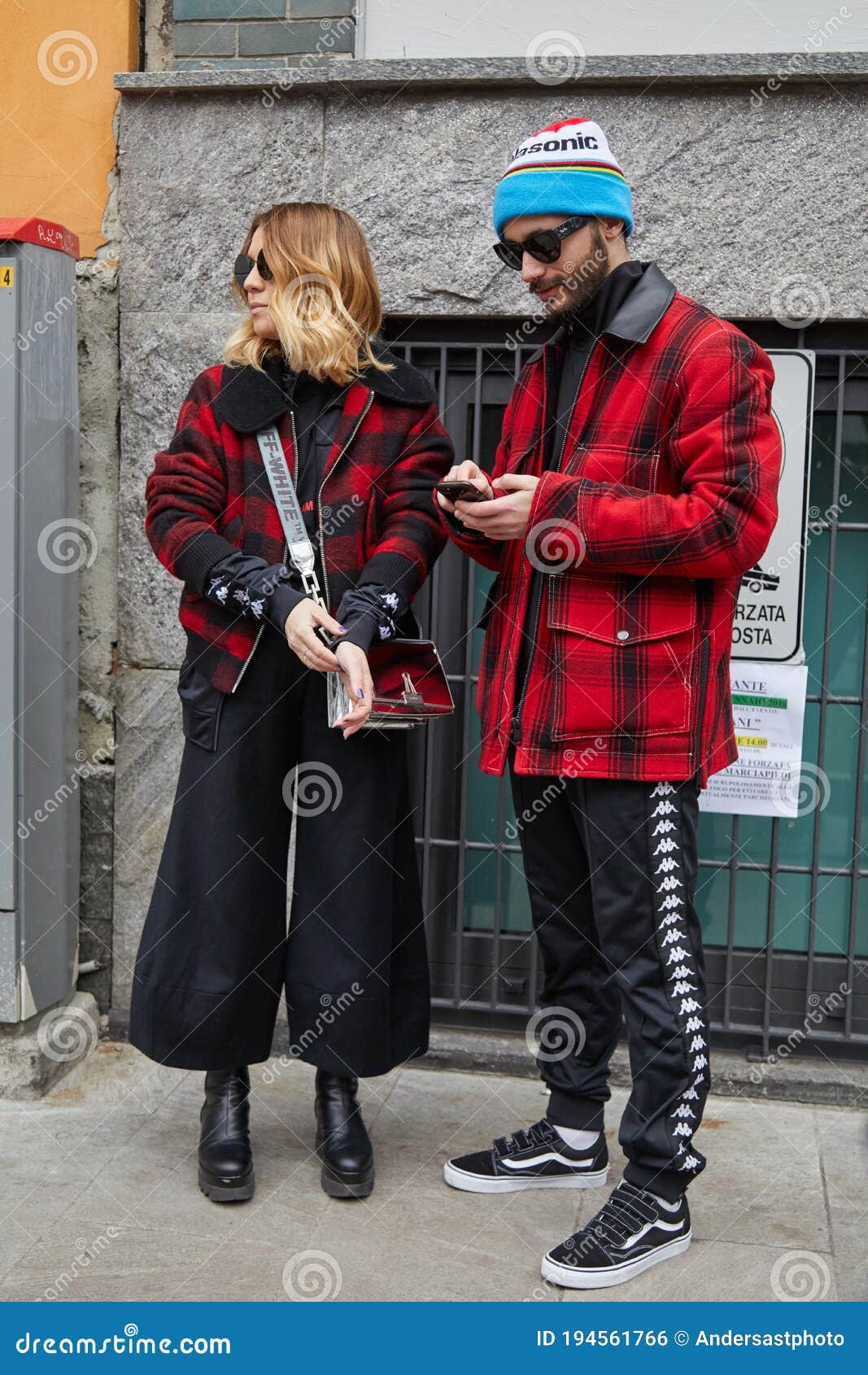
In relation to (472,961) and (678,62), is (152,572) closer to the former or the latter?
(472,961)

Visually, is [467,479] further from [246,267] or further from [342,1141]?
[342,1141]

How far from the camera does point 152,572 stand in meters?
3.86

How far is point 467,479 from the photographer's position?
2674 mm

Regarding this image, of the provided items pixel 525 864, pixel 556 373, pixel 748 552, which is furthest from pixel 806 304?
pixel 525 864

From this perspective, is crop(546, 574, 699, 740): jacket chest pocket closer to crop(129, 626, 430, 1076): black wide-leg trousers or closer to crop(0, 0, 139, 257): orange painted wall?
crop(129, 626, 430, 1076): black wide-leg trousers

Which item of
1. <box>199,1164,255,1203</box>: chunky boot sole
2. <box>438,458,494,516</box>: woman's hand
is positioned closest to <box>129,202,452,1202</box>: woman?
<box>199,1164,255,1203</box>: chunky boot sole

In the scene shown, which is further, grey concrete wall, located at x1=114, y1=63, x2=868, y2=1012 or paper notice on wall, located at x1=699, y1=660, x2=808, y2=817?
paper notice on wall, located at x1=699, y1=660, x2=808, y2=817

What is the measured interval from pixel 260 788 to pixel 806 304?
73.0 inches

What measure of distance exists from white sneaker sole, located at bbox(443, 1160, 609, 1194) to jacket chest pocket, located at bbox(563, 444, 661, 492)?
5.04 ft

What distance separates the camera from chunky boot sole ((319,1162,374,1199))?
3.01 m

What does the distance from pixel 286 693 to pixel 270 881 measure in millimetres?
420

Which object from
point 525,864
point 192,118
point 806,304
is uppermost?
point 192,118

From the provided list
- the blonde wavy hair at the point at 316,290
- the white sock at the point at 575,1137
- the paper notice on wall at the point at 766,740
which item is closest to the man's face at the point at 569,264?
the blonde wavy hair at the point at 316,290

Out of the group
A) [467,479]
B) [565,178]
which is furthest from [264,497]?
[565,178]
